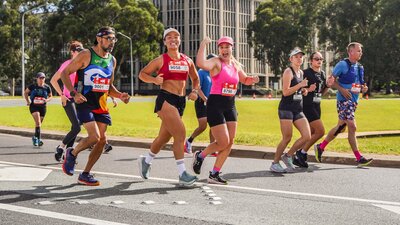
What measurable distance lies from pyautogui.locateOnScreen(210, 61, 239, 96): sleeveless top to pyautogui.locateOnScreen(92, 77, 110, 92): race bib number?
4.46 ft

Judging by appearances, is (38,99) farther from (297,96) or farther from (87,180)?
(297,96)

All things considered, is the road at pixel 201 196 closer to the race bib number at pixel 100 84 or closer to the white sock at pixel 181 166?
the white sock at pixel 181 166

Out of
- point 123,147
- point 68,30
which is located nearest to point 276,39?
point 68,30

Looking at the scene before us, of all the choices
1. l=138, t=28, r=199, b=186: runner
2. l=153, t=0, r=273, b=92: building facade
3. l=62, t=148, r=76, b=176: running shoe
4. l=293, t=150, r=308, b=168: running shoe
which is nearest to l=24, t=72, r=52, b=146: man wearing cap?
l=62, t=148, r=76, b=176: running shoe

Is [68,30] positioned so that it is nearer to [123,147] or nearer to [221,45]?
[123,147]

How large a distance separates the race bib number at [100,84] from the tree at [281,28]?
78395mm

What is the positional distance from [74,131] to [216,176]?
3117mm

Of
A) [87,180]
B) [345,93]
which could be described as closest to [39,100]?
[87,180]

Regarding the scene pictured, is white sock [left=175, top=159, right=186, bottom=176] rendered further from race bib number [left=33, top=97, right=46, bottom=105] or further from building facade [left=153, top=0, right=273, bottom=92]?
building facade [left=153, top=0, right=273, bottom=92]

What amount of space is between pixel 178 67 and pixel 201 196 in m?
1.64

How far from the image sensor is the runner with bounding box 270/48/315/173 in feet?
28.6

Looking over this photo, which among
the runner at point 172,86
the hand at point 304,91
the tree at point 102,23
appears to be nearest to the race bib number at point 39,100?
the runner at point 172,86

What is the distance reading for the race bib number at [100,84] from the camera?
714 cm

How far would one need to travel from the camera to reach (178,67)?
7.13 m
